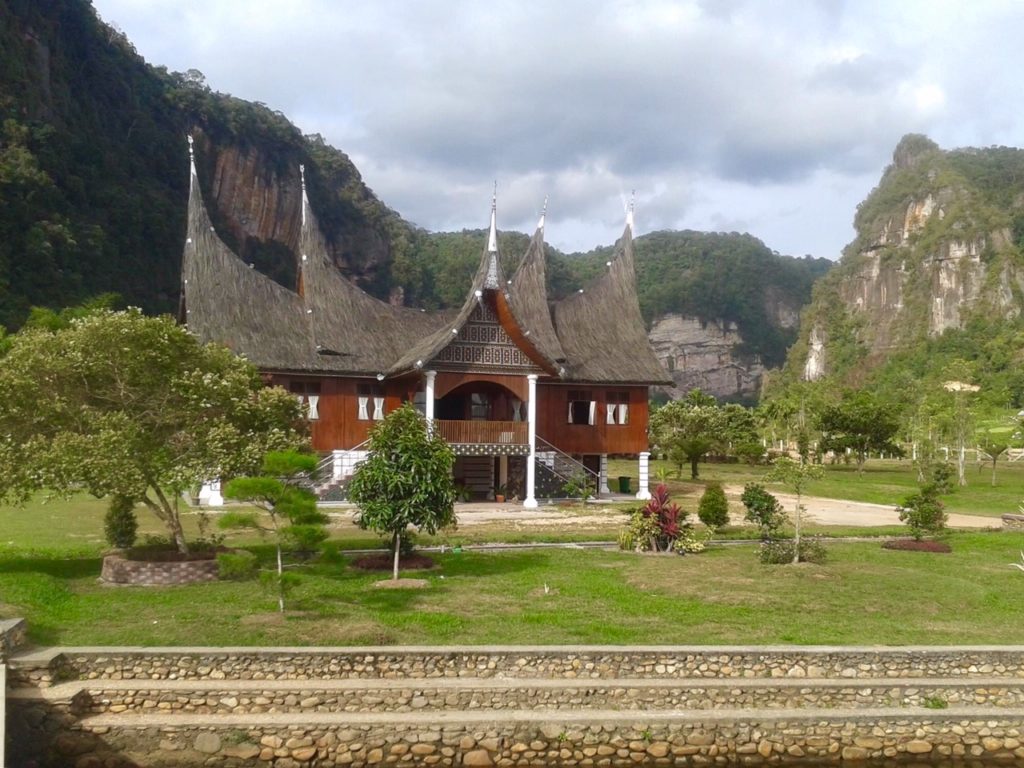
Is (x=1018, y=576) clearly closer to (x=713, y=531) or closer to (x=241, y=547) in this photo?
(x=713, y=531)

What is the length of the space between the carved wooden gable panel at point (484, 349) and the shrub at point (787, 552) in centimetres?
1114

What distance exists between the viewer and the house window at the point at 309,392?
2628cm

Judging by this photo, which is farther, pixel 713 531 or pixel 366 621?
pixel 713 531

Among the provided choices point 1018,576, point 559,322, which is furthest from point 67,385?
point 559,322

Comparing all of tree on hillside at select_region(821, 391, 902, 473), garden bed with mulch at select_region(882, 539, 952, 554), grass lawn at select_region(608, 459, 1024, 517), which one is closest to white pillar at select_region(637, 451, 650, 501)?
grass lawn at select_region(608, 459, 1024, 517)

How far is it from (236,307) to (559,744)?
2048 cm

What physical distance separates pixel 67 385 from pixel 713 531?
12.7 metres

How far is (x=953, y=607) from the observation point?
12805 millimetres

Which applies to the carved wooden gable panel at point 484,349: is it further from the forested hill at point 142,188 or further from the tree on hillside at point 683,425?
the forested hill at point 142,188

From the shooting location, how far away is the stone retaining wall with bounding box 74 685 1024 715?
9.55 metres

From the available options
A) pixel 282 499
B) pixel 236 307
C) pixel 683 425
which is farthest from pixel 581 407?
pixel 282 499

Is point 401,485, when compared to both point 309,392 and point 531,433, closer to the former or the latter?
point 531,433

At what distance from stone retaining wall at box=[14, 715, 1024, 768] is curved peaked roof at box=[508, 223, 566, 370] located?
19332 mm

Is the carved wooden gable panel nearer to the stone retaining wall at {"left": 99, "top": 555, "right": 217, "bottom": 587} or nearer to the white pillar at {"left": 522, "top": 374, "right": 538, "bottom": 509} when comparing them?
the white pillar at {"left": 522, "top": 374, "right": 538, "bottom": 509}
